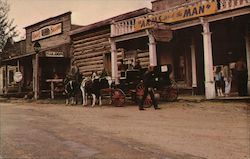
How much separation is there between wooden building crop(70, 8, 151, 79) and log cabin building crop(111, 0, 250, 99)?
263 cm

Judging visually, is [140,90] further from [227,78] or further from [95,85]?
[227,78]

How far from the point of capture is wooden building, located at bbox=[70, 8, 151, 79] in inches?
894

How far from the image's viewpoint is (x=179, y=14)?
628 inches

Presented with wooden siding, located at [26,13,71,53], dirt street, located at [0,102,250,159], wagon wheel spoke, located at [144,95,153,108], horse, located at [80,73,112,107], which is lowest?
dirt street, located at [0,102,250,159]

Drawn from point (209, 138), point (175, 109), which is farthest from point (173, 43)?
point (209, 138)

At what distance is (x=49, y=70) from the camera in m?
28.2

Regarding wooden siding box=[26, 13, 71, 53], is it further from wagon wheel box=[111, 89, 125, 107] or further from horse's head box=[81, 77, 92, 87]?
wagon wheel box=[111, 89, 125, 107]

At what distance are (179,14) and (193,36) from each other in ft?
12.3

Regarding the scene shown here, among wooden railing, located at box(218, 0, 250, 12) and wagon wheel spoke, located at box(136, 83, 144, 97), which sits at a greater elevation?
wooden railing, located at box(218, 0, 250, 12)

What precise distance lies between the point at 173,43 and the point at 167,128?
1217 cm

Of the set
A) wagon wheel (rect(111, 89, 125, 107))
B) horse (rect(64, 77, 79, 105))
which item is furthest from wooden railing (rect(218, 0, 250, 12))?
horse (rect(64, 77, 79, 105))

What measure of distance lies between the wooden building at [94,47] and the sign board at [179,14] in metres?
3.84

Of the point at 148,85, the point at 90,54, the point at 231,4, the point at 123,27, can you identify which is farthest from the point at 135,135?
the point at 90,54

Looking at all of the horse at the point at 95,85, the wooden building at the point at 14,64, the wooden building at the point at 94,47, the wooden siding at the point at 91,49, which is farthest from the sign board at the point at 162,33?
the wooden building at the point at 14,64
